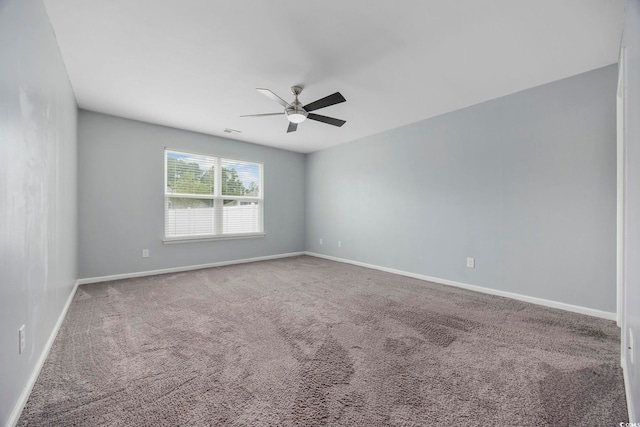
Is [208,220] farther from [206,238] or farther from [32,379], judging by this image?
[32,379]

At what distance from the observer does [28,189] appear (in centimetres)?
155

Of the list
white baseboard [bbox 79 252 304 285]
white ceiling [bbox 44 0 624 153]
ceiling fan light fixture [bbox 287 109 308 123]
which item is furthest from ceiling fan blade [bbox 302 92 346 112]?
white baseboard [bbox 79 252 304 285]

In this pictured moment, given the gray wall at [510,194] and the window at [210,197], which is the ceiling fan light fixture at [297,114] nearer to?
the gray wall at [510,194]

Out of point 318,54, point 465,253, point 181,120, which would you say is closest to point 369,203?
point 465,253

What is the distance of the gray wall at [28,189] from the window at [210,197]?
213cm

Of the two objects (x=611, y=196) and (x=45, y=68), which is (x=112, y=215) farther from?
(x=611, y=196)

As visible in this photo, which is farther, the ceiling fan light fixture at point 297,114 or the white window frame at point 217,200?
the white window frame at point 217,200

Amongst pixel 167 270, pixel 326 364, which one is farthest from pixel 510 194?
pixel 167 270

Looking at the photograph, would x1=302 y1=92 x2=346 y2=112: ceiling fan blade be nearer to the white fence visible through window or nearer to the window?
the window

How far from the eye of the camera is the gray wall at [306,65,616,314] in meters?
2.69

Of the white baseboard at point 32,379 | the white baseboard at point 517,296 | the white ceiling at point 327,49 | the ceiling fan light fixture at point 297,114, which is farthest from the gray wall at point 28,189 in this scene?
the white baseboard at point 517,296

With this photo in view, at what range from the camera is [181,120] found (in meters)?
4.18

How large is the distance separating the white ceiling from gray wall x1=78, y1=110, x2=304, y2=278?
61 centimetres

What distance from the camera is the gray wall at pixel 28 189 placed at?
123 cm
